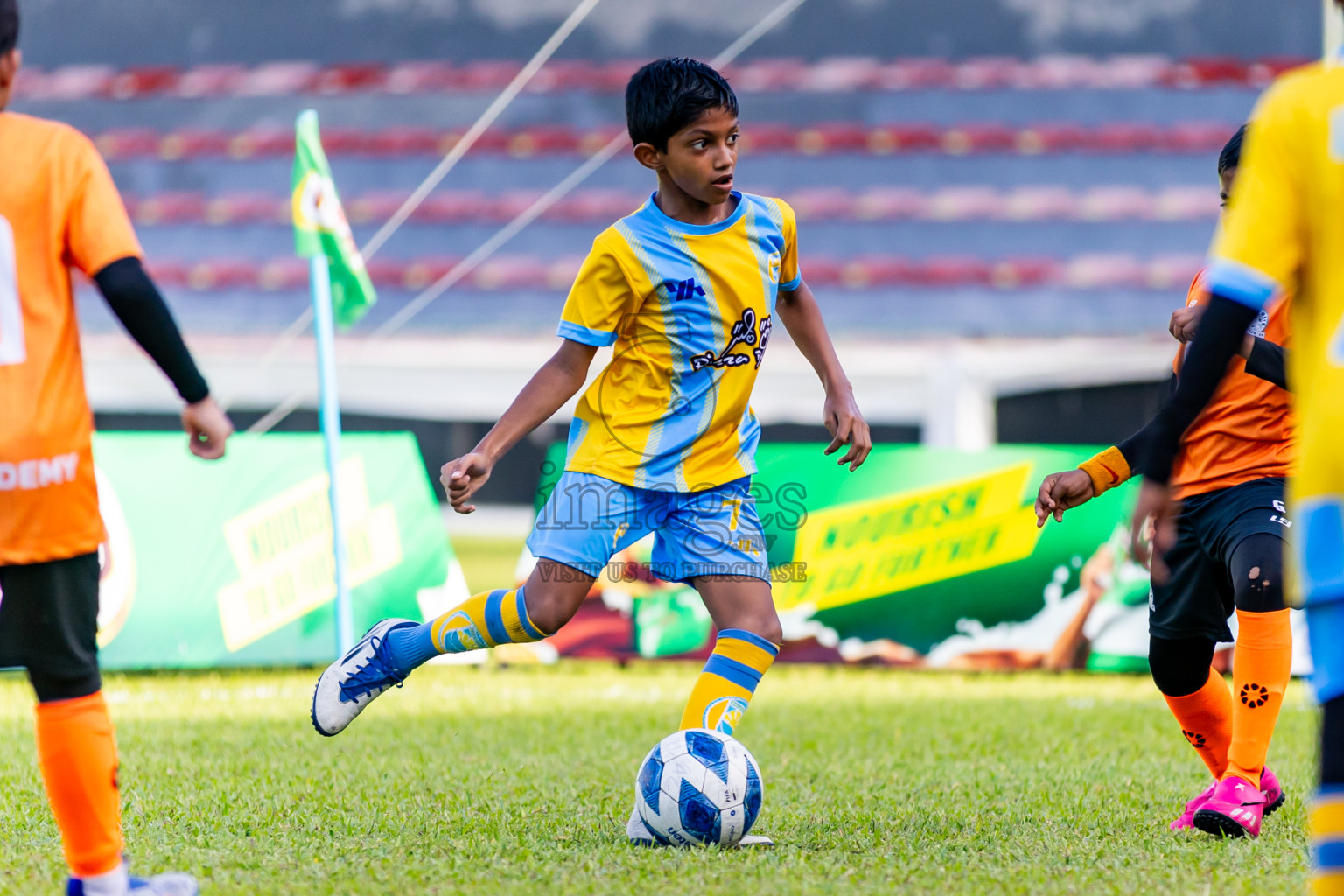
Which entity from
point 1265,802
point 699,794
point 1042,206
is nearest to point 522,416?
point 699,794

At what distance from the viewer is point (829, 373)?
3.87 m

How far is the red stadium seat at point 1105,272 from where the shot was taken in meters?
18.7

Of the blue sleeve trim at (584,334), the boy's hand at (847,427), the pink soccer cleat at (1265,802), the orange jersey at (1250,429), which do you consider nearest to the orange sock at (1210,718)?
the pink soccer cleat at (1265,802)

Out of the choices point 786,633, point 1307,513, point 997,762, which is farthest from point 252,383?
point 1307,513

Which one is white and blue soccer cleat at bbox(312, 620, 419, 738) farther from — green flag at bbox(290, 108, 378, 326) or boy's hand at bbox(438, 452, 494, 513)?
green flag at bbox(290, 108, 378, 326)

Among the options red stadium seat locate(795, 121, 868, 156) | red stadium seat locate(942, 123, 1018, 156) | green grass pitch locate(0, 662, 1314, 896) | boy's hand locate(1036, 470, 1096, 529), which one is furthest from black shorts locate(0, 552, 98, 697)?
red stadium seat locate(942, 123, 1018, 156)

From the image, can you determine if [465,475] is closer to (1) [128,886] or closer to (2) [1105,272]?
(1) [128,886]

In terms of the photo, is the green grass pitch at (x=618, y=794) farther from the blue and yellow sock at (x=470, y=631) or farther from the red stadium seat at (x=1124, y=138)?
the red stadium seat at (x=1124, y=138)

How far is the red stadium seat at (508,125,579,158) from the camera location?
21109 mm

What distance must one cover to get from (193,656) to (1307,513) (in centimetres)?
698

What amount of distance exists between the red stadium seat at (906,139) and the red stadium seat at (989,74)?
0.82m

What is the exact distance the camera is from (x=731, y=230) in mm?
3674

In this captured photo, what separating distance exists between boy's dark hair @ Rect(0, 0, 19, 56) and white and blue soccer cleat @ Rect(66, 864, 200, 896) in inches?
56.9

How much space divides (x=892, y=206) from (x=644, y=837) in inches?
674
